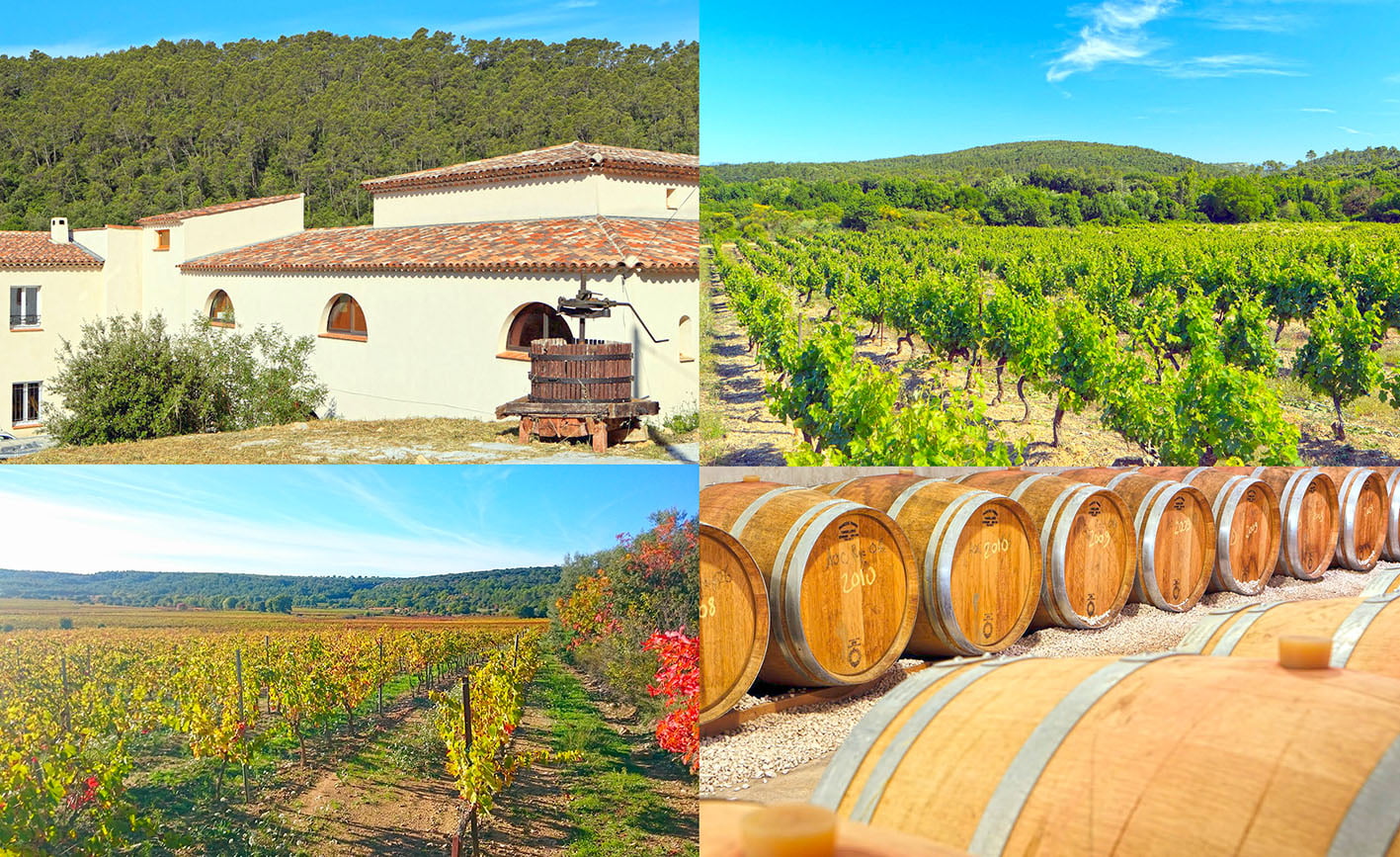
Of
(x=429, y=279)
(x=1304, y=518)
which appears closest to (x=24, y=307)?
(x=429, y=279)

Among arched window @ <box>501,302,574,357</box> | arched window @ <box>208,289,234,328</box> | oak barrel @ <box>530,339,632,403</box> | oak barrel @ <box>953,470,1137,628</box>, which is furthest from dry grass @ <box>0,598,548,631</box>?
arched window @ <box>208,289,234,328</box>

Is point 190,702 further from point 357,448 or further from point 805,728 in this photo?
point 357,448

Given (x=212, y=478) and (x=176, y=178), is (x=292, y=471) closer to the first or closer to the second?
(x=212, y=478)

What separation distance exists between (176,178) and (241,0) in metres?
6.63

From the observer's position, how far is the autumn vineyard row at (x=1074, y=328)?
711 centimetres

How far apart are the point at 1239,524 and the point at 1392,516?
1.96 meters

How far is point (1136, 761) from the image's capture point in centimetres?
115

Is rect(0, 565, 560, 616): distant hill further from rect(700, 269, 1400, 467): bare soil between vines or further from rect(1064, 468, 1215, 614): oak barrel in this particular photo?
rect(700, 269, 1400, 467): bare soil between vines

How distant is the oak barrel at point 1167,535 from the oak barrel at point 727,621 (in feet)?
8.01

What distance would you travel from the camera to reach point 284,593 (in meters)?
3.64

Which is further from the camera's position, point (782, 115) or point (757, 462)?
point (782, 115)

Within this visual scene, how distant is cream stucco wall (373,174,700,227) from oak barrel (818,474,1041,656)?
7.65 m

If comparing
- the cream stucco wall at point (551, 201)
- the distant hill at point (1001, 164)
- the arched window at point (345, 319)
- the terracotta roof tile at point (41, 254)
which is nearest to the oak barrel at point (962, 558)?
the cream stucco wall at point (551, 201)

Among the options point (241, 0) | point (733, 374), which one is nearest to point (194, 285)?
point (733, 374)
